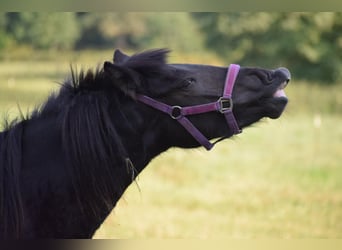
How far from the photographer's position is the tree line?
1598 cm

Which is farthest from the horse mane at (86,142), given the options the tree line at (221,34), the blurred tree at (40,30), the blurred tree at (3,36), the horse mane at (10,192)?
the blurred tree at (3,36)

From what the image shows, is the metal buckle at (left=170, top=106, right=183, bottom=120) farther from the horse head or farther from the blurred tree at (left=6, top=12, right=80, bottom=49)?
the blurred tree at (left=6, top=12, right=80, bottom=49)

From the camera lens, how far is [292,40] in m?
17.4

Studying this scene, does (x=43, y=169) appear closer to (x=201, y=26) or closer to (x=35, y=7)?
(x=35, y=7)

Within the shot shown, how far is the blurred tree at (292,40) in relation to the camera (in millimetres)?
17000

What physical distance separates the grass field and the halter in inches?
54.8

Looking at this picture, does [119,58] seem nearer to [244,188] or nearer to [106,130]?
[106,130]

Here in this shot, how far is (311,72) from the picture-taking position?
59.1 feet

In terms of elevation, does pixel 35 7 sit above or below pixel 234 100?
above

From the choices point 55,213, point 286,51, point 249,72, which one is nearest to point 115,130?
point 55,213

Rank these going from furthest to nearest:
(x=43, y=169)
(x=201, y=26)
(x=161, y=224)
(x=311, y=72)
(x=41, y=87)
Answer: (x=201, y=26), (x=311, y=72), (x=41, y=87), (x=161, y=224), (x=43, y=169)

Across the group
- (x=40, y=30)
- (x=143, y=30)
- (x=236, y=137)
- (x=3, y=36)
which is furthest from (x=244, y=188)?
(x=143, y=30)

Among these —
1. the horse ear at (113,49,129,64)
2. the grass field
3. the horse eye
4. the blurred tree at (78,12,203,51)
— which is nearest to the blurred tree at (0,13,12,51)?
the grass field

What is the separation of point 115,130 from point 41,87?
1074 centimetres
